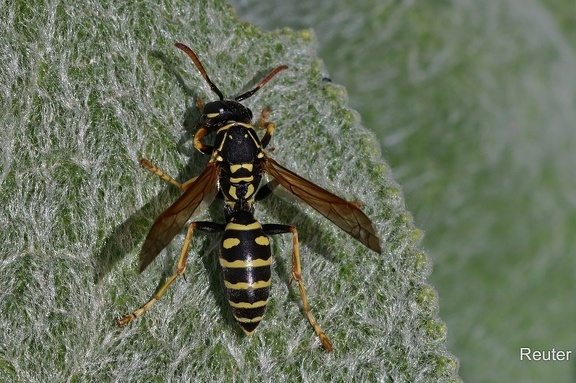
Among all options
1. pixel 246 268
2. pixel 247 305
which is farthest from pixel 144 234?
pixel 247 305

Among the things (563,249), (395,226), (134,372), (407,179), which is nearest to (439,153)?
(407,179)

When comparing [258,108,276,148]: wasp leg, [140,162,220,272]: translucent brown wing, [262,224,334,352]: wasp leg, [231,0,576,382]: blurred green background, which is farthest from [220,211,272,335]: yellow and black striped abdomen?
[231,0,576,382]: blurred green background

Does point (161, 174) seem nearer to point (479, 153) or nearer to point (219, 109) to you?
point (219, 109)

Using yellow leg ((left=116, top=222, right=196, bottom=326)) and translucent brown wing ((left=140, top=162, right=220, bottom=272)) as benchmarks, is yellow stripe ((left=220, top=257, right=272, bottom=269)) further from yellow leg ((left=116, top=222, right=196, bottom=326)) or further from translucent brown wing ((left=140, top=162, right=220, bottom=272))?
translucent brown wing ((left=140, top=162, right=220, bottom=272))

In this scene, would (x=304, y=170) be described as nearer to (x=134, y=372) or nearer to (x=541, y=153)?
(x=134, y=372)

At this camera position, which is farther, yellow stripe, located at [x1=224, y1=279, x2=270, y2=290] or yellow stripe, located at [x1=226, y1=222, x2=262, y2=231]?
yellow stripe, located at [x1=226, y1=222, x2=262, y2=231]

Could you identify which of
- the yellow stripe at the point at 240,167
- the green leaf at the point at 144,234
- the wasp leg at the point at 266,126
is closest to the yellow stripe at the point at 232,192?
the yellow stripe at the point at 240,167
